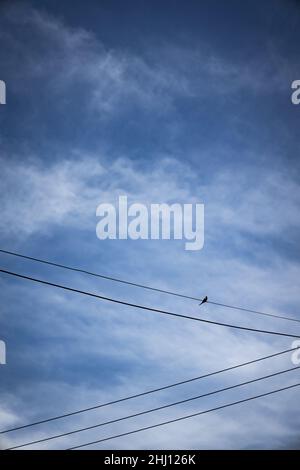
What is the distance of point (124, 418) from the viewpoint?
11.6 meters
